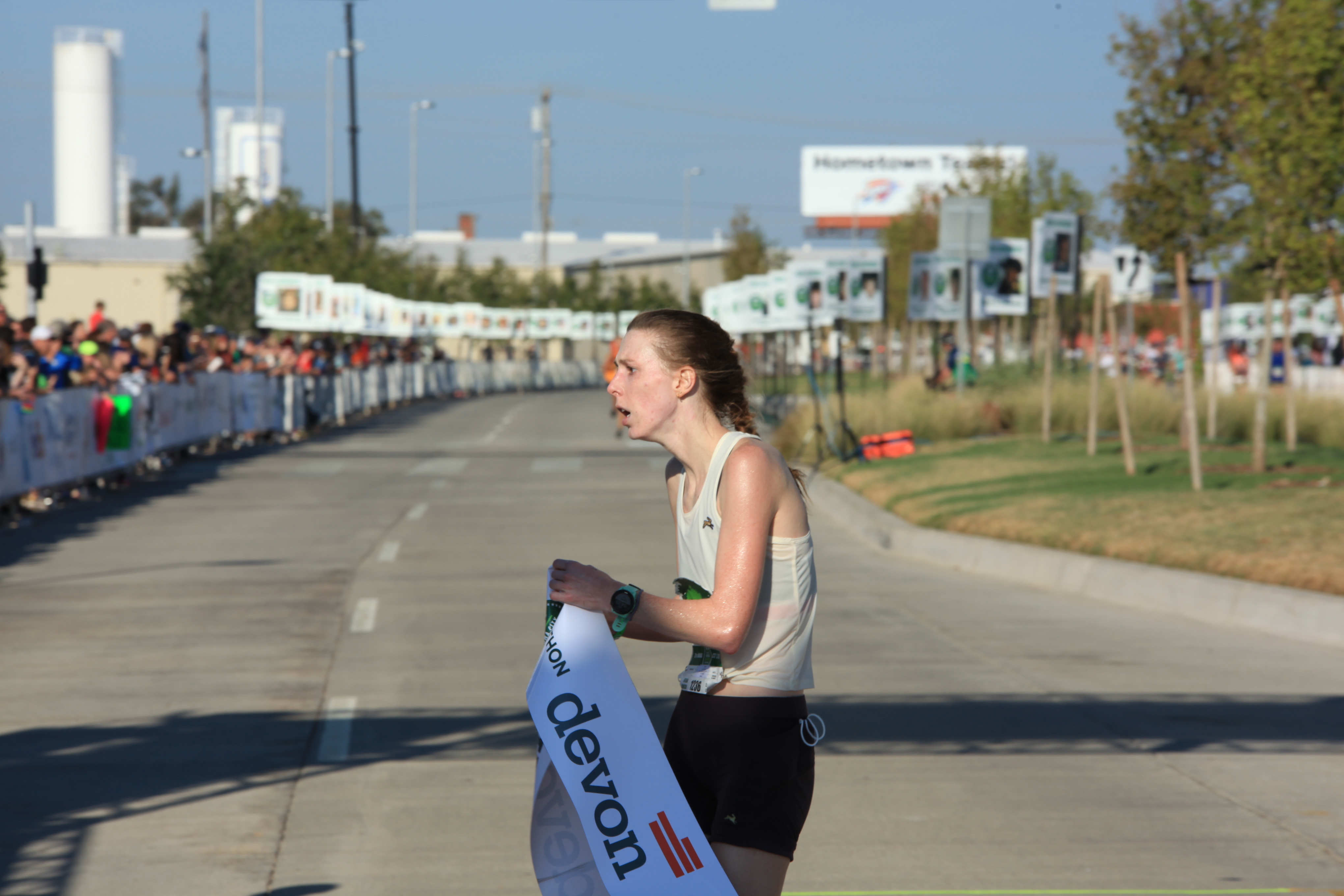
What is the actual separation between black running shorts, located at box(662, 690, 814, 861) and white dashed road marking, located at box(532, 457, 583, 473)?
72.9ft

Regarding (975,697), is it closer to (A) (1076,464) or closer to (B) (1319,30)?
(B) (1319,30)

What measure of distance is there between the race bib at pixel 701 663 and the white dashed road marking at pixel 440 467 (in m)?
22.0

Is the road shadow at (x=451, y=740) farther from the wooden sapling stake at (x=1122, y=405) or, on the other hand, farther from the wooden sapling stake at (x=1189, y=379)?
the wooden sapling stake at (x=1122, y=405)

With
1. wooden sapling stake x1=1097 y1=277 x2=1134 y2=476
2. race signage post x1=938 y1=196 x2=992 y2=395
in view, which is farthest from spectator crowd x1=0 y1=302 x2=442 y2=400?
race signage post x1=938 y1=196 x2=992 y2=395

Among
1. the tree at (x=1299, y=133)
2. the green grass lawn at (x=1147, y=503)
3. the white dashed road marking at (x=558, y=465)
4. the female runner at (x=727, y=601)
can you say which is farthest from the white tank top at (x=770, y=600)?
the white dashed road marking at (x=558, y=465)

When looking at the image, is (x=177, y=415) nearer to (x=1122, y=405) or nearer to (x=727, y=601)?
(x=1122, y=405)

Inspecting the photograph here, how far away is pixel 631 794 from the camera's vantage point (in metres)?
3.24

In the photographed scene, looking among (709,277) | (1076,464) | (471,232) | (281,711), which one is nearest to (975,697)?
(281,711)

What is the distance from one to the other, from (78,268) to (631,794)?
90.3 m

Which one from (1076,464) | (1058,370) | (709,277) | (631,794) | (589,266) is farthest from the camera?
(709,277)

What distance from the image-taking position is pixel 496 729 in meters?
8.10

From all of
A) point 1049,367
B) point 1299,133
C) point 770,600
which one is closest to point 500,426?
point 1049,367

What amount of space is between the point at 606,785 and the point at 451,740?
473cm

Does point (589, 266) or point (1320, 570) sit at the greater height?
point (589, 266)
